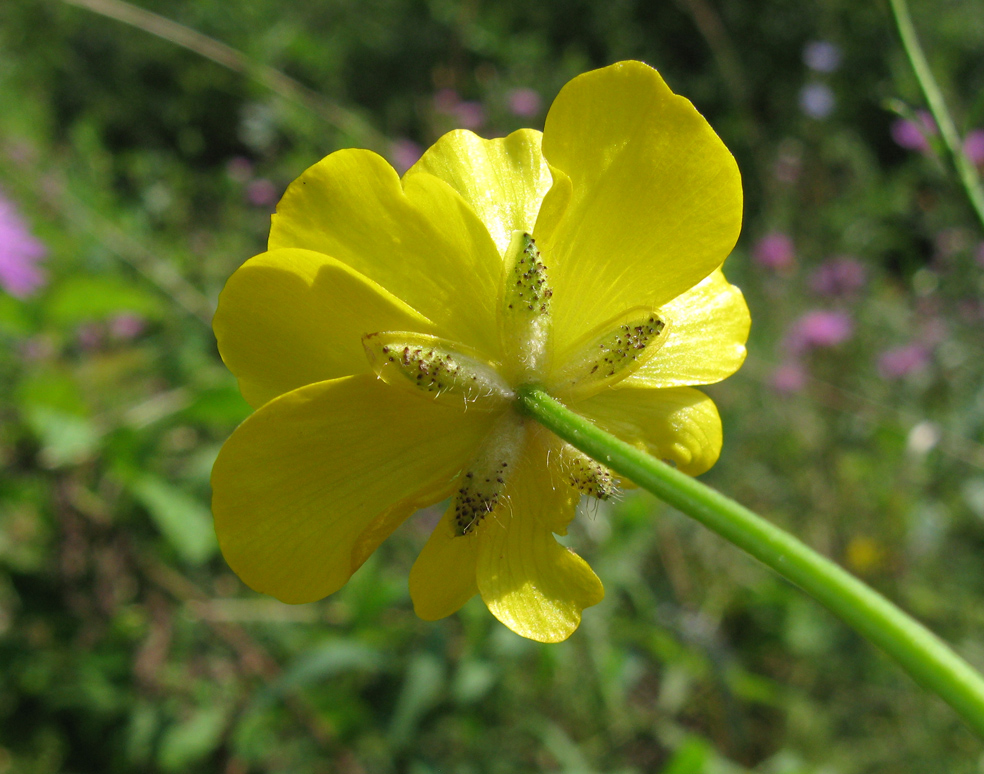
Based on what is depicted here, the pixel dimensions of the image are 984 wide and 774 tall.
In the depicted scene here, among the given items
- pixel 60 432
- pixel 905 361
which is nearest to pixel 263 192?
pixel 60 432

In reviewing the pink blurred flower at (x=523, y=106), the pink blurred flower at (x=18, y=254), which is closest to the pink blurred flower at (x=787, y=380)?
the pink blurred flower at (x=523, y=106)

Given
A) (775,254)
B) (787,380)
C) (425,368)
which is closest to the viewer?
(425,368)

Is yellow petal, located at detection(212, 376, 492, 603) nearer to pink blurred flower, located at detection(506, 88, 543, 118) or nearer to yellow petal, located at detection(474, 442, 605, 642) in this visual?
yellow petal, located at detection(474, 442, 605, 642)

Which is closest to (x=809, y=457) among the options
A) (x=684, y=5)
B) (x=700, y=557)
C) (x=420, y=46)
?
(x=700, y=557)

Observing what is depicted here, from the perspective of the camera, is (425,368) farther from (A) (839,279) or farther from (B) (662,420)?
(A) (839,279)

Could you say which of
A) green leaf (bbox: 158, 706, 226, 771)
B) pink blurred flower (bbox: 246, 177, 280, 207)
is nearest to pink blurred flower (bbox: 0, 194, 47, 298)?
green leaf (bbox: 158, 706, 226, 771)

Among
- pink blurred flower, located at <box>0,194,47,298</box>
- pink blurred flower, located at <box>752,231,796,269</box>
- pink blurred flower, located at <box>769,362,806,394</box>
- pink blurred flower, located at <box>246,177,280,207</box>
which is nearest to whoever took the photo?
pink blurred flower, located at <box>0,194,47,298</box>
